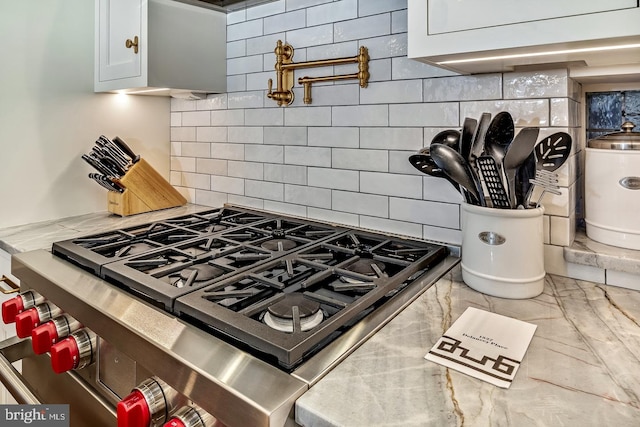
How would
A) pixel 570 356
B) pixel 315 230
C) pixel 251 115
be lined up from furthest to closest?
pixel 251 115 → pixel 315 230 → pixel 570 356

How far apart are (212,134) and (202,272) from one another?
1.00 meters

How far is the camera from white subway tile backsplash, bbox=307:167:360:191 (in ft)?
4.60

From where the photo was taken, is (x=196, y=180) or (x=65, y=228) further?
(x=196, y=180)

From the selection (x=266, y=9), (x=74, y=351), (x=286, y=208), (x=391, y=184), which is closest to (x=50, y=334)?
(x=74, y=351)

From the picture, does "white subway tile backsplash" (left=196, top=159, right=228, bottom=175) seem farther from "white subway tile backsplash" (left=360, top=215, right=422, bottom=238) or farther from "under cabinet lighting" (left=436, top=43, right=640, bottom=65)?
"under cabinet lighting" (left=436, top=43, right=640, bottom=65)

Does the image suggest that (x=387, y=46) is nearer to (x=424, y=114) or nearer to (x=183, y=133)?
(x=424, y=114)

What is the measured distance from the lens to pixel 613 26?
2.23ft

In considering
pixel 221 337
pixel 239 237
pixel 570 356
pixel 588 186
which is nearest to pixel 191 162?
pixel 239 237

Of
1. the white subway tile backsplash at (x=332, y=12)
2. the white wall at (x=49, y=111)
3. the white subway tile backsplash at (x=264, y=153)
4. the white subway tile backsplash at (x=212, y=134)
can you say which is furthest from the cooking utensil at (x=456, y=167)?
the white wall at (x=49, y=111)

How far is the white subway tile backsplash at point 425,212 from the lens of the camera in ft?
3.95

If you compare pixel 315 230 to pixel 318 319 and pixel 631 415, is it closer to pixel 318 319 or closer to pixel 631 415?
pixel 318 319

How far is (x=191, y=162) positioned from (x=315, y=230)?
864 millimetres

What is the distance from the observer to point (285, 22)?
4.99 feet

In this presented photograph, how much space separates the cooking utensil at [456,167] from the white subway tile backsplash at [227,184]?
1.00 meters
